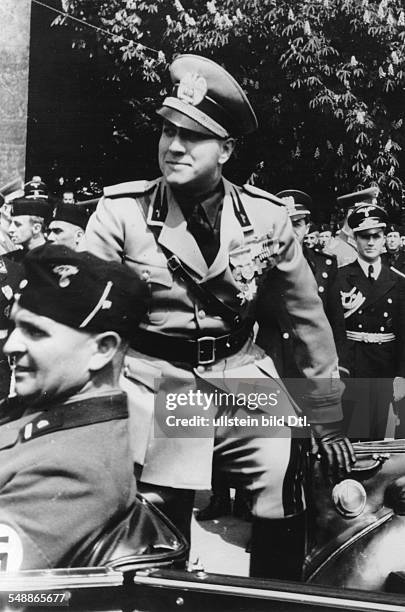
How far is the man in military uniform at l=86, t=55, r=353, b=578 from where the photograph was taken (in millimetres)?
2916

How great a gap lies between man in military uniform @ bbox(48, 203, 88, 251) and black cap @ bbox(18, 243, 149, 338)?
0.02 meters

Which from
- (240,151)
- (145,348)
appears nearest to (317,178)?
(240,151)

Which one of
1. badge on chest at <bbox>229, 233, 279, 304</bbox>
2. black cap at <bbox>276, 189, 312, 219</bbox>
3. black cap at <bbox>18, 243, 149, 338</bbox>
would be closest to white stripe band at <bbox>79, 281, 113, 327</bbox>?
black cap at <bbox>18, 243, 149, 338</bbox>

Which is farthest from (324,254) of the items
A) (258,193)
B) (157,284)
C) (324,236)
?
(157,284)

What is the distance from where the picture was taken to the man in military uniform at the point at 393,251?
3.01 meters

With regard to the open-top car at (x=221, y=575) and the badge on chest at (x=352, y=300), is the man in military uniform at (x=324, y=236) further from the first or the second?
the open-top car at (x=221, y=575)

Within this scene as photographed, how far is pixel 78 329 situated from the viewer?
2.93 m

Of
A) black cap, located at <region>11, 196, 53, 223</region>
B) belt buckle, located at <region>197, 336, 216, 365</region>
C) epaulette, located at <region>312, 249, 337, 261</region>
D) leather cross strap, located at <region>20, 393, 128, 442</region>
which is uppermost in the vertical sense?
black cap, located at <region>11, 196, 53, 223</region>

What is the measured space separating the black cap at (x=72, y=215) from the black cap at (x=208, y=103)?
0.37m

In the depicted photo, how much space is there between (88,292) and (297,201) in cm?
67

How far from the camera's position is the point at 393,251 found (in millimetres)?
3047

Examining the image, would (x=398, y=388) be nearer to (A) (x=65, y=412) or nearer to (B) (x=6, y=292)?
(A) (x=65, y=412)

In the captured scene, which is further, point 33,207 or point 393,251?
point 393,251

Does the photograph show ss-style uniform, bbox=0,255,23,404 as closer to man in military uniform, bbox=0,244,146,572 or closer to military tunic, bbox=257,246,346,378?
man in military uniform, bbox=0,244,146,572
